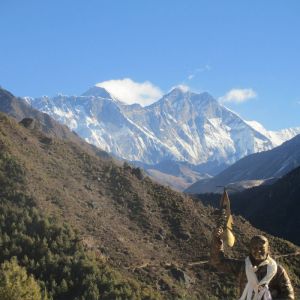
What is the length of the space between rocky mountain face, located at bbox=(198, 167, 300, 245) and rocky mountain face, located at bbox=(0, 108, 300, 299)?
137ft

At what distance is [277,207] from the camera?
449ft

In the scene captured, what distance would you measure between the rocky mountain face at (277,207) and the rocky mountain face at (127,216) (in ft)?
137

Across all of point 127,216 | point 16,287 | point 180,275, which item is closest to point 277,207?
point 127,216

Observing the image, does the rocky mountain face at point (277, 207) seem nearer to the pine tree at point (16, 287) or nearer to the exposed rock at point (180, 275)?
the exposed rock at point (180, 275)

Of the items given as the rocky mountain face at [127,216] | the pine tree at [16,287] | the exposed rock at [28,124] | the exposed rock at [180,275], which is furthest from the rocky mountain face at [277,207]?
the pine tree at [16,287]

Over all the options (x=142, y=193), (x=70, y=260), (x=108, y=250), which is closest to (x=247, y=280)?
(x=70, y=260)

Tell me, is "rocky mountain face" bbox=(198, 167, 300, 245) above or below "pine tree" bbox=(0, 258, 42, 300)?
above

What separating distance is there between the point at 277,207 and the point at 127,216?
240 feet

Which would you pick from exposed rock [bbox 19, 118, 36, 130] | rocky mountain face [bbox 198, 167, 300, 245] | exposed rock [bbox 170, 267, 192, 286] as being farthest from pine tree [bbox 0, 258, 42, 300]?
rocky mountain face [bbox 198, 167, 300, 245]

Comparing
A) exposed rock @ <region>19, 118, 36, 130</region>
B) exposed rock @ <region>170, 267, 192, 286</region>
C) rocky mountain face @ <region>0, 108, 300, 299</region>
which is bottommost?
exposed rock @ <region>170, 267, 192, 286</region>

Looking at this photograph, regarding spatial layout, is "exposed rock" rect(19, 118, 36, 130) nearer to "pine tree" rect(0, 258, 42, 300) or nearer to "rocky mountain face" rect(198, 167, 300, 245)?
"rocky mountain face" rect(198, 167, 300, 245)

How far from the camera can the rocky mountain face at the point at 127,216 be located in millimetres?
58062

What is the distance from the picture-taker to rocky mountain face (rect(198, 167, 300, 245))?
122 metres

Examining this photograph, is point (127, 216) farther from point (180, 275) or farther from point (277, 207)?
point (277, 207)
